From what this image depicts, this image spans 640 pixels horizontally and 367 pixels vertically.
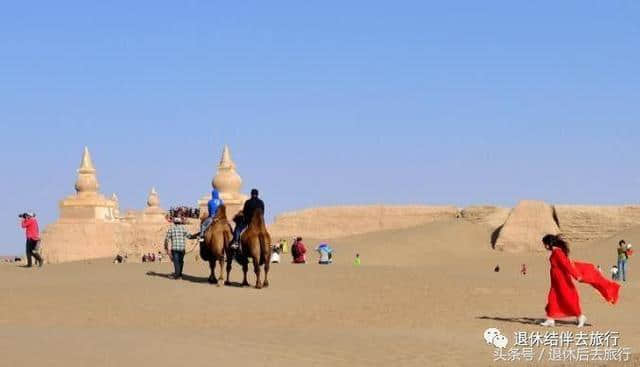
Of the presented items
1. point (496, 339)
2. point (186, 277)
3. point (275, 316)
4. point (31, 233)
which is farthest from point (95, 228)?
point (496, 339)

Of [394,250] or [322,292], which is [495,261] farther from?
[322,292]

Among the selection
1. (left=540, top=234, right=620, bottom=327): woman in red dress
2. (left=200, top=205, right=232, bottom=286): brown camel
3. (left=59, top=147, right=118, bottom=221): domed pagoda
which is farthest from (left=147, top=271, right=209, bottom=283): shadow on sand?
(left=59, top=147, right=118, bottom=221): domed pagoda

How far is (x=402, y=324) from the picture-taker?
15.0 meters

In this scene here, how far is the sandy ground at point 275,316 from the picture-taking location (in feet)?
34.8

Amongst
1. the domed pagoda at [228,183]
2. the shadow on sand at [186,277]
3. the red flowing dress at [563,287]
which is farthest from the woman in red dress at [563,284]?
the domed pagoda at [228,183]

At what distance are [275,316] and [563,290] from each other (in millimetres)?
4331

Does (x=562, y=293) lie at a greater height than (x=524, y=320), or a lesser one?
greater

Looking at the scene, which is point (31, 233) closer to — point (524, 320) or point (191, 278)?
point (191, 278)

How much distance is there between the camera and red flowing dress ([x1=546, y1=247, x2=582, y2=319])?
1451 cm

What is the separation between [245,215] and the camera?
1811cm

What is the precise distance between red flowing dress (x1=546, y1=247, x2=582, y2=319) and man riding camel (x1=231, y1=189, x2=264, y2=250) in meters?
5.59

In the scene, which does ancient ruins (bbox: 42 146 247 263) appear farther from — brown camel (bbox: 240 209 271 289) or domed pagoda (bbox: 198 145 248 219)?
brown camel (bbox: 240 209 271 289)

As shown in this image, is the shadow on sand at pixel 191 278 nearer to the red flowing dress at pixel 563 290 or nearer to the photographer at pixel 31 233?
the photographer at pixel 31 233

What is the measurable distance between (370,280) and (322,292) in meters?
2.67
